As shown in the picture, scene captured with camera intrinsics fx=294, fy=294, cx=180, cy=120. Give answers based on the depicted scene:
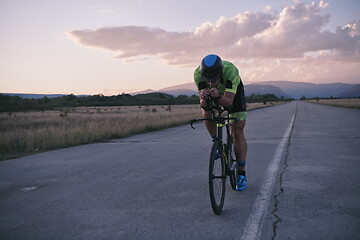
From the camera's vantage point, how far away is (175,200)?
12.5 ft

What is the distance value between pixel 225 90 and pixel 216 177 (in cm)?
100

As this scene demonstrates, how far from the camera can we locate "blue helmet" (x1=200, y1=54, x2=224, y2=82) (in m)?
3.19

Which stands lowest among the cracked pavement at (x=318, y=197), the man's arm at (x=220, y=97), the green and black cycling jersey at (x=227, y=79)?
the cracked pavement at (x=318, y=197)

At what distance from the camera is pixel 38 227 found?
10.1 feet

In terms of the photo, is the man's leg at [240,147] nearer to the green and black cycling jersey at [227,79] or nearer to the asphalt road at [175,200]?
the asphalt road at [175,200]

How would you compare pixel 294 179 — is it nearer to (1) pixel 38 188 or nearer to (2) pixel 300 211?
(2) pixel 300 211

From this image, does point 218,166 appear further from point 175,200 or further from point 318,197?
point 318,197

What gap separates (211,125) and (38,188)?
115 inches

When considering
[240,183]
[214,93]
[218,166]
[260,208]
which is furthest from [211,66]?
[240,183]

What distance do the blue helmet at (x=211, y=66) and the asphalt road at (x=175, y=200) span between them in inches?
61.6

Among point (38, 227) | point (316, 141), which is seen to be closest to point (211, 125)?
point (38, 227)

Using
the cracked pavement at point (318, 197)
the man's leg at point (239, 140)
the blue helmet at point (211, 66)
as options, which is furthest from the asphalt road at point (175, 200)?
the blue helmet at point (211, 66)

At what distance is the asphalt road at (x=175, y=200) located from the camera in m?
2.88

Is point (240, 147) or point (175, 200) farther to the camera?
point (240, 147)
